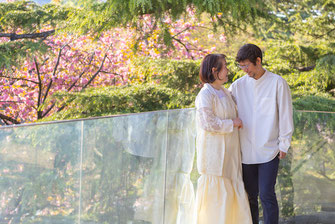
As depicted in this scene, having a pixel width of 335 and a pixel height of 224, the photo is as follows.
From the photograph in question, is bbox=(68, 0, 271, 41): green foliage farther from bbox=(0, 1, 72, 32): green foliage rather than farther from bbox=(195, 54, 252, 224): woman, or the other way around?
bbox=(195, 54, 252, 224): woman

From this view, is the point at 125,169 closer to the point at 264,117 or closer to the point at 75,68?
the point at 264,117

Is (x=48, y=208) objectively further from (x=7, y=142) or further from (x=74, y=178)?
(x=7, y=142)

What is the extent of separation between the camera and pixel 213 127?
273 cm

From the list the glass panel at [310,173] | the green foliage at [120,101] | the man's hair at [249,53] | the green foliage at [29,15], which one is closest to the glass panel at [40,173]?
the man's hair at [249,53]

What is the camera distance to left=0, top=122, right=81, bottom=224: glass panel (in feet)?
5.73

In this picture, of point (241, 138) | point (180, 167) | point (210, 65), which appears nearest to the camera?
point (210, 65)

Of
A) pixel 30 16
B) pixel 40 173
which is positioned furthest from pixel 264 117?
pixel 30 16

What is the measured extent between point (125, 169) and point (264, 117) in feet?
3.36

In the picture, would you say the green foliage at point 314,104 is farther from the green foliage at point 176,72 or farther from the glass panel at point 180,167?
the glass panel at point 180,167

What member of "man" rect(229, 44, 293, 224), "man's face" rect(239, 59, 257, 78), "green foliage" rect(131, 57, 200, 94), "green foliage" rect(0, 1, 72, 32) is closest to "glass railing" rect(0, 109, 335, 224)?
"man" rect(229, 44, 293, 224)

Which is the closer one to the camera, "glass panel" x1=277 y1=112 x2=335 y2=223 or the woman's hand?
the woman's hand

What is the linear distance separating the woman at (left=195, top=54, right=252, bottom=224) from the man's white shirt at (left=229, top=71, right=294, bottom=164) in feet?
0.24

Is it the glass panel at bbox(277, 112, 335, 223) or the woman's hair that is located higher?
the woman's hair

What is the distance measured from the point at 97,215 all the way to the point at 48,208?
401mm
